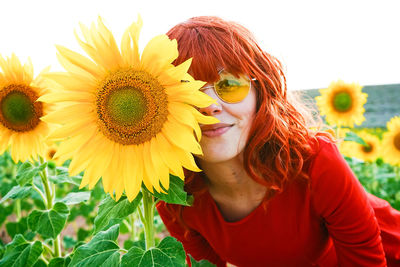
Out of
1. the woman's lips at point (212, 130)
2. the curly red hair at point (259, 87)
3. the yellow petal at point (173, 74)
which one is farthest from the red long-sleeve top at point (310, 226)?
the yellow petal at point (173, 74)

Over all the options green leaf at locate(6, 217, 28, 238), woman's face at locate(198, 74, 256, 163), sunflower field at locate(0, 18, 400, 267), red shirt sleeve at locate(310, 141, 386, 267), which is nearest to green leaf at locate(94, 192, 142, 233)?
sunflower field at locate(0, 18, 400, 267)

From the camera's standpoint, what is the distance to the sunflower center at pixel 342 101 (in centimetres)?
359

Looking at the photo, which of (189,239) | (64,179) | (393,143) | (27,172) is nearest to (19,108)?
(27,172)

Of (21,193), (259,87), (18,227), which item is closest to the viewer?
(259,87)

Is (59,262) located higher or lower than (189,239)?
higher

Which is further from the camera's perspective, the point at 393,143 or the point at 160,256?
the point at 393,143

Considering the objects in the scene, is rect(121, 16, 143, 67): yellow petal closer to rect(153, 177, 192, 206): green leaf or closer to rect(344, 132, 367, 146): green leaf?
rect(153, 177, 192, 206): green leaf

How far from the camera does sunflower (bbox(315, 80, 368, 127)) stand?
356cm

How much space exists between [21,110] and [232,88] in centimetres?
82

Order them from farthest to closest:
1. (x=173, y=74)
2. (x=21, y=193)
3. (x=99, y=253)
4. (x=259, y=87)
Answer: (x=21, y=193) → (x=259, y=87) → (x=99, y=253) → (x=173, y=74)

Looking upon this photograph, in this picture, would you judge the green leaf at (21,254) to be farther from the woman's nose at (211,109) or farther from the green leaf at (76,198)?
the woman's nose at (211,109)

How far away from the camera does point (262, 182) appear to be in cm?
180

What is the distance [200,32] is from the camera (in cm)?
154

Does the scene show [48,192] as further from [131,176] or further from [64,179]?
[131,176]
